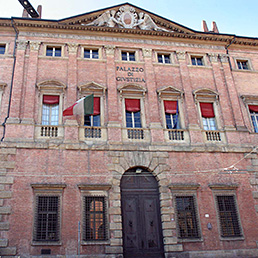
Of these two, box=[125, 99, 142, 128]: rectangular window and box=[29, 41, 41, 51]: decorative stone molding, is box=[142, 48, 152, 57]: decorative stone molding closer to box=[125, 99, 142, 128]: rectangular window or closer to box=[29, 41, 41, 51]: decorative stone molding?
box=[125, 99, 142, 128]: rectangular window

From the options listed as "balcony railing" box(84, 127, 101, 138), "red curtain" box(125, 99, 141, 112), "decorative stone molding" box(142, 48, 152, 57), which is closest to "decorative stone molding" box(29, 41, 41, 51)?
"balcony railing" box(84, 127, 101, 138)

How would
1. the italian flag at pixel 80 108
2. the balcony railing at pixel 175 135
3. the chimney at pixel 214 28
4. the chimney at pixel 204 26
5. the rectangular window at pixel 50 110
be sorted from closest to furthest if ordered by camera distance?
the italian flag at pixel 80 108, the rectangular window at pixel 50 110, the balcony railing at pixel 175 135, the chimney at pixel 214 28, the chimney at pixel 204 26

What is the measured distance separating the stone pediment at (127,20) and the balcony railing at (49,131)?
748 cm

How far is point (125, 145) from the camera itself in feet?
54.4

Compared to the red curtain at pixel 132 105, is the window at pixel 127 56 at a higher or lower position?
higher

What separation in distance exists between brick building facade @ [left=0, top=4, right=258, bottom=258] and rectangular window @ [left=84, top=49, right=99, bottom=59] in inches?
5.0

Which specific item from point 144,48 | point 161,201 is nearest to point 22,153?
point 161,201

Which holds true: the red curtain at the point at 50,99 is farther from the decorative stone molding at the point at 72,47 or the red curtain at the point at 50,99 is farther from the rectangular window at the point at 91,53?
the rectangular window at the point at 91,53

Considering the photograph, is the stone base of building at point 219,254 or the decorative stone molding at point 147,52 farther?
the decorative stone molding at point 147,52

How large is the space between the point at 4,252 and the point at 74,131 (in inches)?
266

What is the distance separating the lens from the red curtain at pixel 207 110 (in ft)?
61.3

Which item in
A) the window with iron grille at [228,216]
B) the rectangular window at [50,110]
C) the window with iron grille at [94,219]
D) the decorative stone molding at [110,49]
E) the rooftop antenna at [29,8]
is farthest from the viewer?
the rooftop antenna at [29,8]

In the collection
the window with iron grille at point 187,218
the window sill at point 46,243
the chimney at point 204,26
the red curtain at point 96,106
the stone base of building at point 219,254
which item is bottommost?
the stone base of building at point 219,254

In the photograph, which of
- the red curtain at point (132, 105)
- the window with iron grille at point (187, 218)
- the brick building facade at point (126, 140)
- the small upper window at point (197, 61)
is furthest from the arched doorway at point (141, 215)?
the small upper window at point (197, 61)
